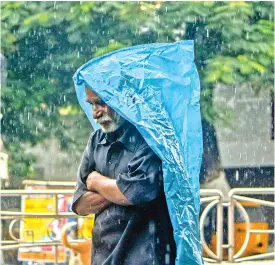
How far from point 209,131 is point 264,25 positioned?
233 cm

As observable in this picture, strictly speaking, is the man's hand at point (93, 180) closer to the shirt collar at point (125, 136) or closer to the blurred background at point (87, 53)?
the shirt collar at point (125, 136)

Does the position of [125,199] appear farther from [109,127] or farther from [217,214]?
[217,214]

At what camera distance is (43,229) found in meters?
11.9

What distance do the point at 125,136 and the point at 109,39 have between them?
8615 mm

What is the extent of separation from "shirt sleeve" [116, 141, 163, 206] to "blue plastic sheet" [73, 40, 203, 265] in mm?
42

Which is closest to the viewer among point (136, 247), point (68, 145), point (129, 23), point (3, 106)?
point (136, 247)

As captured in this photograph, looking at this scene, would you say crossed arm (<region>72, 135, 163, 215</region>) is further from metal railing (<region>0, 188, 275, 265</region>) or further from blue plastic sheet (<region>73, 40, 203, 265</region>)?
metal railing (<region>0, 188, 275, 265</region>)

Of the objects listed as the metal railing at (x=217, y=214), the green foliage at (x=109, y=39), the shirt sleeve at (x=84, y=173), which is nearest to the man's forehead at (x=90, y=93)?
the shirt sleeve at (x=84, y=173)

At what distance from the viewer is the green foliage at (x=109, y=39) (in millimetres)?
13398

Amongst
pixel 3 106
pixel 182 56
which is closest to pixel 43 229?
pixel 3 106

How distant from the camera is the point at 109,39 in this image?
13.5m

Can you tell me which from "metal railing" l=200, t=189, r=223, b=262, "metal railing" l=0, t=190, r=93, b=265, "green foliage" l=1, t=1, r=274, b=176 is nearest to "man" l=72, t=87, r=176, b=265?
"metal railing" l=0, t=190, r=93, b=265

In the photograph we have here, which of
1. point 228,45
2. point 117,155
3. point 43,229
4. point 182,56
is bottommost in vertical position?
point 43,229

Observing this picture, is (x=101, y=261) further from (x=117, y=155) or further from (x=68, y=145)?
(x=68, y=145)
